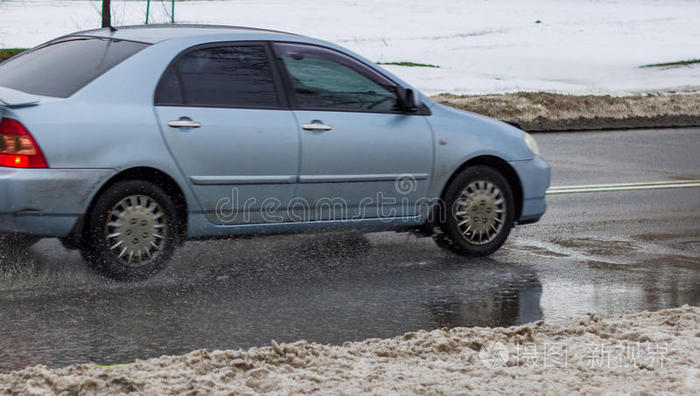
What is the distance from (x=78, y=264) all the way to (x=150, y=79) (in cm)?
131

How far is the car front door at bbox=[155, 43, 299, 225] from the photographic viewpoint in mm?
6953

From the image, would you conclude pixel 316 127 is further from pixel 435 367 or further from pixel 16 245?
pixel 435 367

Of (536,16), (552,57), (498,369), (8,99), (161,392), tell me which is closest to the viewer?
(161,392)

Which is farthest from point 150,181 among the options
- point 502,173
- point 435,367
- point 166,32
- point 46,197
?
point 502,173

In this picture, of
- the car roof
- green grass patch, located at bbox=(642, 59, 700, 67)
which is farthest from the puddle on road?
green grass patch, located at bbox=(642, 59, 700, 67)

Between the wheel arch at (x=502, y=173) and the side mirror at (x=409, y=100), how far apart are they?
573mm

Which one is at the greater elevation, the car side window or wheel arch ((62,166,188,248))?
the car side window

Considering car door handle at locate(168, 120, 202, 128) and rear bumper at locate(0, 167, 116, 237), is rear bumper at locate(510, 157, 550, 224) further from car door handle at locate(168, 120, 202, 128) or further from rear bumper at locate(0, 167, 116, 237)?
rear bumper at locate(0, 167, 116, 237)

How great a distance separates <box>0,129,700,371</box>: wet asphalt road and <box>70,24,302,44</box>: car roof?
151 cm

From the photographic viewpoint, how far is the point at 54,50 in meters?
7.47

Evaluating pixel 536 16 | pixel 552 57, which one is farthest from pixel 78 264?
pixel 536 16

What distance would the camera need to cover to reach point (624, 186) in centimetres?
1160

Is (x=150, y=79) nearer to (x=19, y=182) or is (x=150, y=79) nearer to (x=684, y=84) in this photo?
(x=19, y=182)

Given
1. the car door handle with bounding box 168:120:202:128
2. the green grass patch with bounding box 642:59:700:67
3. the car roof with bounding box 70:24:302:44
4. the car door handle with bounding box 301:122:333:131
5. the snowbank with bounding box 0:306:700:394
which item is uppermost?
the car roof with bounding box 70:24:302:44
